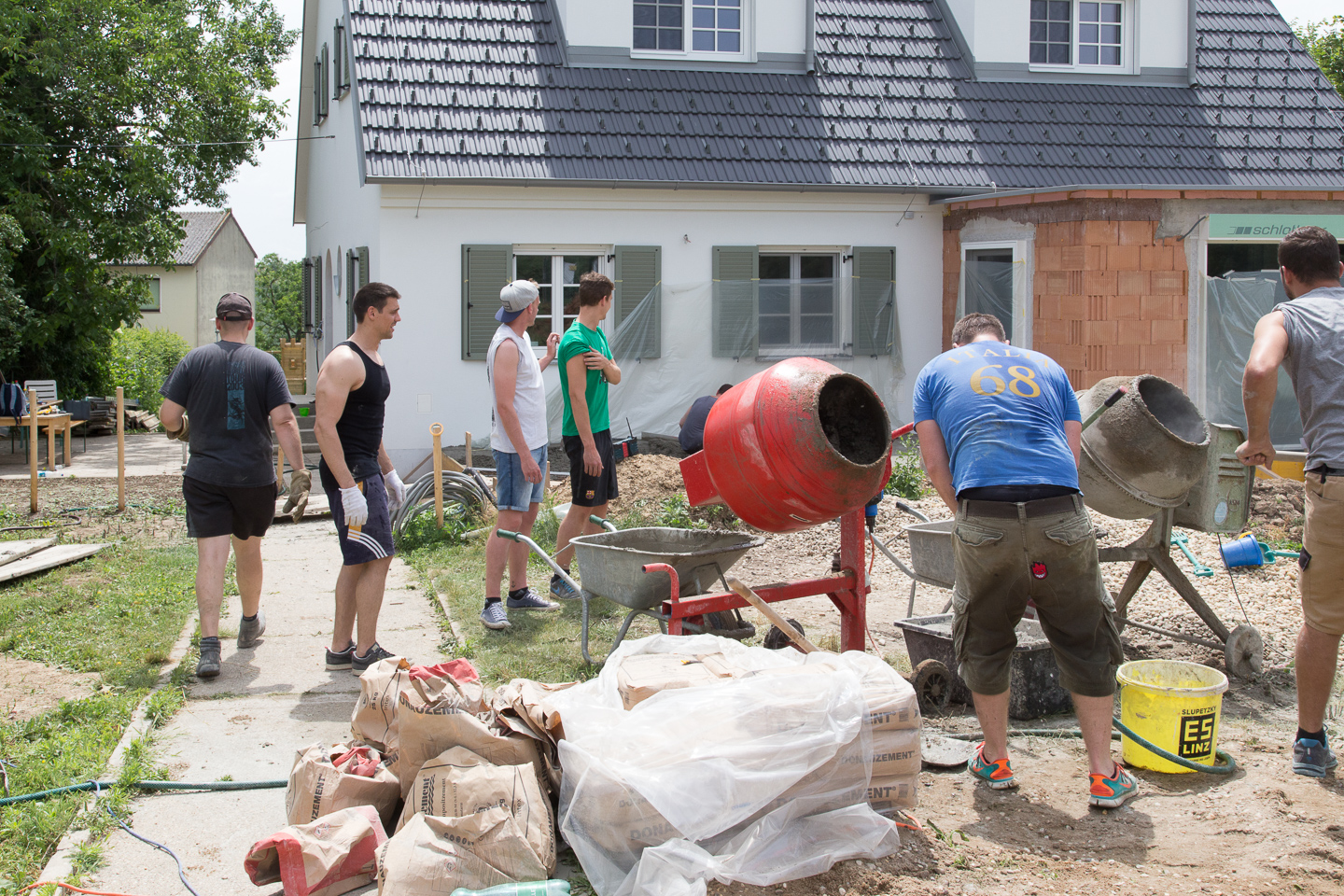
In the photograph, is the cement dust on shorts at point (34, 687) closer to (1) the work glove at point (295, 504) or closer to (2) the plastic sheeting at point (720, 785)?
(2) the plastic sheeting at point (720, 785)

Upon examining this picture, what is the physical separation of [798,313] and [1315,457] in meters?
9.06

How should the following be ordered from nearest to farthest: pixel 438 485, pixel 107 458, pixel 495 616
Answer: pixel 495 616 < pixel 438 485 < pixel 107 458

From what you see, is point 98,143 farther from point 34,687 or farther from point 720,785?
point 720,785

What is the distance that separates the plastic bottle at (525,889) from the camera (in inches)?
120

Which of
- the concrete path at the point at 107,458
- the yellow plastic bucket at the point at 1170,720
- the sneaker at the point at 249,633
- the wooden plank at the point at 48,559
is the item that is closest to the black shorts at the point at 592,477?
the sneaker at the point at 249,633

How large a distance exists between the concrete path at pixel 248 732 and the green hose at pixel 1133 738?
260cm

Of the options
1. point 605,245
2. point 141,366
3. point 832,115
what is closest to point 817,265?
point 832,115

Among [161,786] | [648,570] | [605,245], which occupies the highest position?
[605,245]

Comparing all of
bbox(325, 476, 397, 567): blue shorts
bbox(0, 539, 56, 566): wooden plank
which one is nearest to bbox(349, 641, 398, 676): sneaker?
bbox(325, 476, 397, 567): blue shorts

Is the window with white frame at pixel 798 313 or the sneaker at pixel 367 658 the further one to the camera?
the window with white frame at pixel 798 313

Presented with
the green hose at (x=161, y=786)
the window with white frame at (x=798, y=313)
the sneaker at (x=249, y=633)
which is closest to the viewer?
the green hose at (x=161, y=786)

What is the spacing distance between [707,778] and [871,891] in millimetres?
574

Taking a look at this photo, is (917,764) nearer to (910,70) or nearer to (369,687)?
(369,687)

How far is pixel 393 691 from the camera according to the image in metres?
3.81
